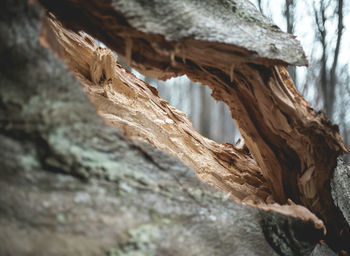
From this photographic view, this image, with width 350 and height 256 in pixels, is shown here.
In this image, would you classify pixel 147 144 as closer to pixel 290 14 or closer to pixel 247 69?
pixel 247 69

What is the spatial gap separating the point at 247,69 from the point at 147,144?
3.33 feet

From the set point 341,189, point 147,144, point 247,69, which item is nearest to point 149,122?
point 147,144

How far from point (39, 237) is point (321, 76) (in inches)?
260

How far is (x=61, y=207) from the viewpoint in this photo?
3.47 ft

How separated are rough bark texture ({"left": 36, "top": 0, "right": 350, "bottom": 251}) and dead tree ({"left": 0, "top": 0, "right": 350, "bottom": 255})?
0.01m

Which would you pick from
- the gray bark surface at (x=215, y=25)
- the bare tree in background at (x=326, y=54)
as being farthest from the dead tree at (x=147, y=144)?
the bare tree in background at (x=326, y=54)

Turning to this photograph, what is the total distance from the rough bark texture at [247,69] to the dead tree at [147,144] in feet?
0.03

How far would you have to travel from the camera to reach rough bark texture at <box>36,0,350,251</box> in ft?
4.68

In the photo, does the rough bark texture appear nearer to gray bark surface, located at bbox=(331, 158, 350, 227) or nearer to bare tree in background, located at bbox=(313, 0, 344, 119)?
gray bark surface, located at bbox=(331, 158, 350, 227)

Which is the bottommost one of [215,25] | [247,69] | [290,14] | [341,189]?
[341,189]

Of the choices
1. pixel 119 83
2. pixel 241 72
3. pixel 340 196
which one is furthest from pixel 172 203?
pixel 340 196

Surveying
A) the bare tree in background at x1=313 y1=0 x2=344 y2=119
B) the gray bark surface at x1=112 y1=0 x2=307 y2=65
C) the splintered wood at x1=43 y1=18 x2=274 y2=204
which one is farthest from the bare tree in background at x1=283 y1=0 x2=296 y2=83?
the gray bark surface at x1=112 y1=0 x2=307 y2=65

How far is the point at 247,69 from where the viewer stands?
1692 mm

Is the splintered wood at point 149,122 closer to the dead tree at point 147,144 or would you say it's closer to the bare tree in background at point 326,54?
the dead tree at point 147,144
